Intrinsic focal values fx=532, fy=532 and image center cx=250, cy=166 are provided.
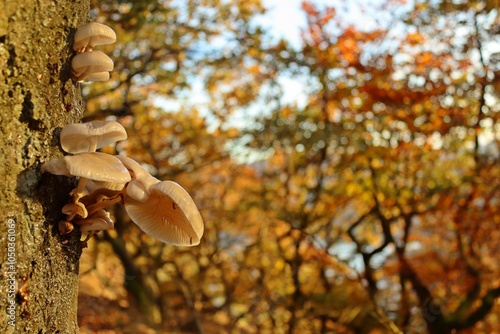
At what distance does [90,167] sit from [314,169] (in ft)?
24.8

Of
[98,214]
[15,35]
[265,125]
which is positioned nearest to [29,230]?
[98,214]

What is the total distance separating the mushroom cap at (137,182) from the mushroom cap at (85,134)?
3.7 inches

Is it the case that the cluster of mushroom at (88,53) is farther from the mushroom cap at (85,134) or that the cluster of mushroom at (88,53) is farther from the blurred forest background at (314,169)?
the blurred forest background at (314,169)

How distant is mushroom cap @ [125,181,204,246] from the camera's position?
5.08 ft

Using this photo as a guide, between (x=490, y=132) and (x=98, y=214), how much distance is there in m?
7.37

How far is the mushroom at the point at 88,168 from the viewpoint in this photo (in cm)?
127

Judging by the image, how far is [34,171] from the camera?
1302mm

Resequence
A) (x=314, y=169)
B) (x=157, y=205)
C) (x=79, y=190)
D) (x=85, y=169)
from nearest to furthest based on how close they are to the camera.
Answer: (x=85, y=169)
(x=79, y=190)
(x=157, y=205)
(x=314, y=169)

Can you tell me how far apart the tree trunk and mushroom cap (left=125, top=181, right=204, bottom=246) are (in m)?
0.25

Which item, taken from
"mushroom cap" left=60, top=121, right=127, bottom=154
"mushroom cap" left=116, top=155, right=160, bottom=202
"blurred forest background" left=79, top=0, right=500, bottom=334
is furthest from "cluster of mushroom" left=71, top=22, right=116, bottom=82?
"blurred forest background" left=79, top=0, right=500, bottom=334

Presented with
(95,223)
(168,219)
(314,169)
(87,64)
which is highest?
(87,64)

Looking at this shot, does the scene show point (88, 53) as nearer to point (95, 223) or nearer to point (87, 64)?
point (87, 64)

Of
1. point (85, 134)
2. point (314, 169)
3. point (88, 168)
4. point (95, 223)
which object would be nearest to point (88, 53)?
point (85, 134)

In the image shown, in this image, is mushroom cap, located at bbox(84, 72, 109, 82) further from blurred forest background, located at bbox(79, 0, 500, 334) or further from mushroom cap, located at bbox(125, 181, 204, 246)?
blurred forest background, located at bbox(79, 0, 500, 334)
